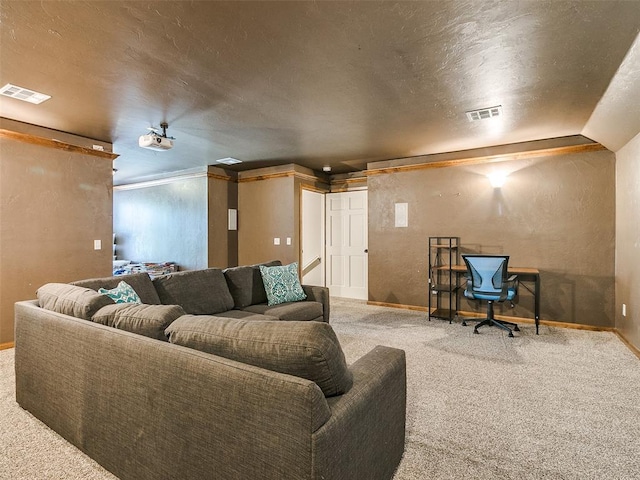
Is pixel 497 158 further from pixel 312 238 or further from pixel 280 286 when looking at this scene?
pixel 280 286

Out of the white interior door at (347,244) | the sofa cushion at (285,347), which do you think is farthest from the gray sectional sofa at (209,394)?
the white interior door at (347,244)

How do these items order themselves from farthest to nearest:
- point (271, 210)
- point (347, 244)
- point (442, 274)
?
point (347, 244)
point (271, 210)
point (442, 274)

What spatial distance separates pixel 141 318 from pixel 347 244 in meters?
5.31

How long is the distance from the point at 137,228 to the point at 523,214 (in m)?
7.12

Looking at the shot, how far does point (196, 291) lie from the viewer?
316cm

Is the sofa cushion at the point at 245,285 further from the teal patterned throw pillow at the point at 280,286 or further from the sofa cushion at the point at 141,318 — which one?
the sofa cushion at the point at 141,318

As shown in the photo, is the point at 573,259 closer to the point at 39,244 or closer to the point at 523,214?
the point at 523,214

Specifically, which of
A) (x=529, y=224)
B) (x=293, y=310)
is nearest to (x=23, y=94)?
(x=293, y=310)

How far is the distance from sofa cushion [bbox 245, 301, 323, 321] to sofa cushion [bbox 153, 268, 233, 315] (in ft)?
1.00

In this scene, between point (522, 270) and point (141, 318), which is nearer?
point (141, 318)

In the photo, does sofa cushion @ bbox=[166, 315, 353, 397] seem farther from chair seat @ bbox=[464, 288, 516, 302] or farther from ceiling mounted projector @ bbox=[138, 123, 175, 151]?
chair seat @ bbox=[464, 288, 516, 302]

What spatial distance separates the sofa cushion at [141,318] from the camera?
5.27 feet

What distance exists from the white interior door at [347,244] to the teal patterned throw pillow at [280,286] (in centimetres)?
289

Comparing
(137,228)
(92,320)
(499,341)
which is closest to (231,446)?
(92,320)
